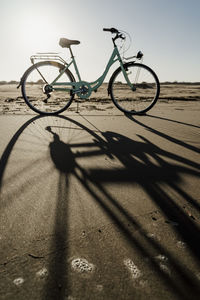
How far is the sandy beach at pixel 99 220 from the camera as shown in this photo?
2.27 feet

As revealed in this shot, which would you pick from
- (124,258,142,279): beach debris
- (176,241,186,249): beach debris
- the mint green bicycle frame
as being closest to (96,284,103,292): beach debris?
(124,258,142,279): beach debris

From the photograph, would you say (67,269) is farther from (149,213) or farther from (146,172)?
(146,172)

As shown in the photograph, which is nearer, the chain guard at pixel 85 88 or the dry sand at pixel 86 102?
the chain guard at pixel 85 88

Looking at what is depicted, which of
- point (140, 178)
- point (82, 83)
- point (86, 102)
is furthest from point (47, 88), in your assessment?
point (140, 178)

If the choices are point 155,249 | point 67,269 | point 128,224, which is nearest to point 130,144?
point 128,224

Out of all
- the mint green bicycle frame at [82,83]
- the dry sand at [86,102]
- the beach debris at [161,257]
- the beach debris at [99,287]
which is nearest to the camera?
the beach debris at [99,287]

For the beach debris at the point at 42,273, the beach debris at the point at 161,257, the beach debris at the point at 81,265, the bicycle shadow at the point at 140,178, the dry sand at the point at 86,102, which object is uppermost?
the dry sand at the point at 86,102

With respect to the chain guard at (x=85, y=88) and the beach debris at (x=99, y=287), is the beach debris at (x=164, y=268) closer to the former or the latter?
the beach debris at (x=99, y=287)

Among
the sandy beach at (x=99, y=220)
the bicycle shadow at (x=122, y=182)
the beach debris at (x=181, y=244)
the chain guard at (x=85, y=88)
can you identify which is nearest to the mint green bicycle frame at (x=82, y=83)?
the chain guard at (x=85, y=88)

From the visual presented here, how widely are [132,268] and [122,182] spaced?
616 mm

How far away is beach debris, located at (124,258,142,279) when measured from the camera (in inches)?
28.3

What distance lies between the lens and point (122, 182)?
1.32m

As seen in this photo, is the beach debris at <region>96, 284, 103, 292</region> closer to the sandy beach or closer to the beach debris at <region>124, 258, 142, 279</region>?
the sandy beach

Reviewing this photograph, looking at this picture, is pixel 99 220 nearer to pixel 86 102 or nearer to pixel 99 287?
pixel 99 287
